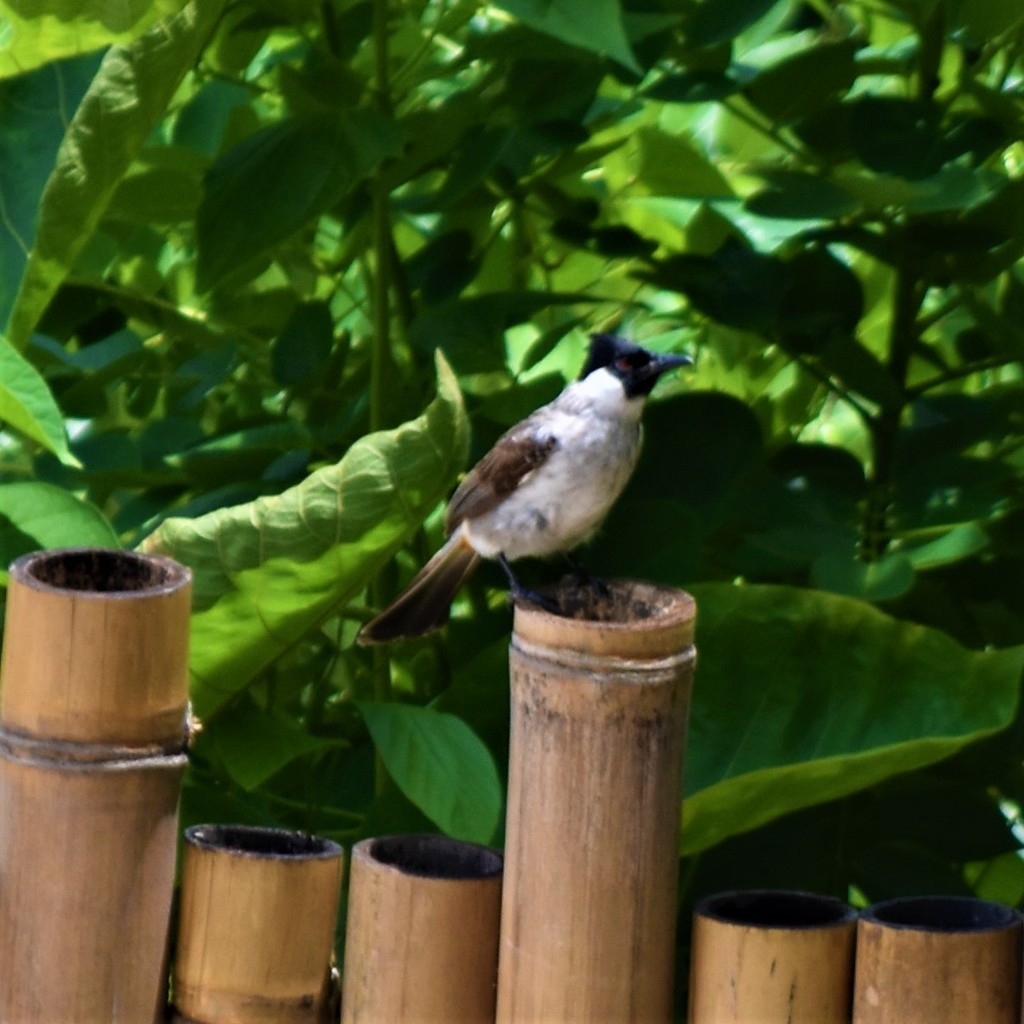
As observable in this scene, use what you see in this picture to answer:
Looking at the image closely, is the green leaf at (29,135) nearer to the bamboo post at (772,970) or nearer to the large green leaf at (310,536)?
the large green leaf at (310,536)

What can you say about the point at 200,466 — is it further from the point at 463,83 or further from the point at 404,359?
the point at 463,83

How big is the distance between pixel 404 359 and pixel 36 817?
74 centimetres

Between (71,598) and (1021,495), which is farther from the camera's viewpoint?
(1021,495)

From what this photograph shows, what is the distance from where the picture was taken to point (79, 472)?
1678 millimetres

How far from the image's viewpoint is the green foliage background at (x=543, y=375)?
1416 millimetres

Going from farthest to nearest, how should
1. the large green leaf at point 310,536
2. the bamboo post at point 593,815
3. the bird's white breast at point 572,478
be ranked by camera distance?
the bird's white breast at point 572,478
the large green leaf at point 310,536
the bamboo post at point 593,815

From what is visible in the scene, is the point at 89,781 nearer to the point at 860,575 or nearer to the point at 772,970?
the point at 772,970

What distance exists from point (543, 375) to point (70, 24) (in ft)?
1.78

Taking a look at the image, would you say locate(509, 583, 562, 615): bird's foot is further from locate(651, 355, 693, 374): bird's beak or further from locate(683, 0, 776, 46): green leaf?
locate(683, 0, 776, 46): green leaf

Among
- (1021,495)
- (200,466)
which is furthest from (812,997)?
(200,466)

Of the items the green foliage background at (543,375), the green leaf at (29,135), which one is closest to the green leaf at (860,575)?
the green foliage background at (543,375)

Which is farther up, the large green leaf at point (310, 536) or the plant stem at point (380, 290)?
the plant stem at point (380, 290)

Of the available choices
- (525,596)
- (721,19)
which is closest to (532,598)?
(525,596)

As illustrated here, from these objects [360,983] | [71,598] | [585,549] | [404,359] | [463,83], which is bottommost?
[360,983]
